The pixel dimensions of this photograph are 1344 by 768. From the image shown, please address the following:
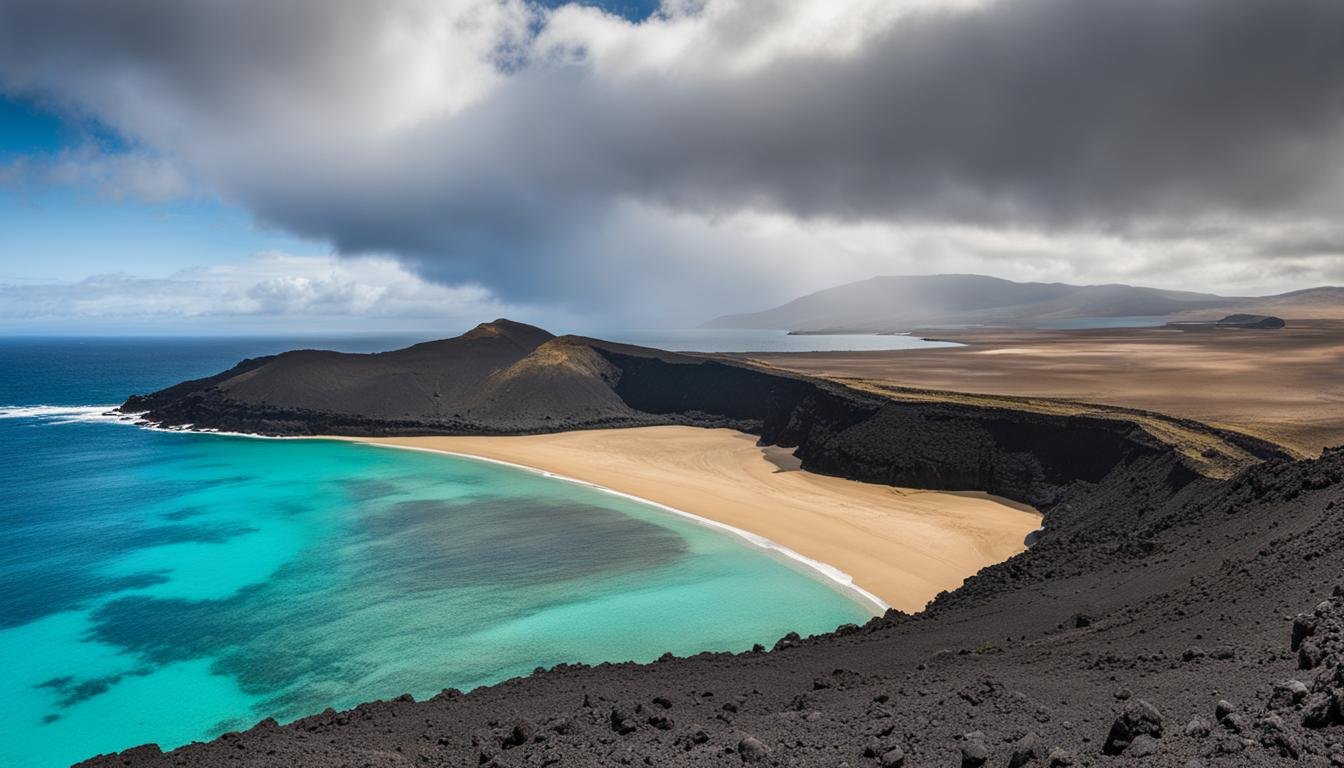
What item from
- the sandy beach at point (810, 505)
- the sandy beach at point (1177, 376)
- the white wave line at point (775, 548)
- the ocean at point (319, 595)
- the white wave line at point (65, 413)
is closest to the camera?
the ocean at point (319, 595)

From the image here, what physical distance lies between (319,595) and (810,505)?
23424 millimetres

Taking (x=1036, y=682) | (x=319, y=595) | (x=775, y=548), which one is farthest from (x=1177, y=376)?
(x=319, y=595)

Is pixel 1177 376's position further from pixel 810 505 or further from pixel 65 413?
pixel 65 413

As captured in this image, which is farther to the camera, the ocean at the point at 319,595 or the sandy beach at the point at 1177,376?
the sandy beach at the point at 1177,376

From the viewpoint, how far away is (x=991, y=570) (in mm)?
21625

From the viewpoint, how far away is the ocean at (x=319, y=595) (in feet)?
57.3

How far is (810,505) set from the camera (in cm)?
3572

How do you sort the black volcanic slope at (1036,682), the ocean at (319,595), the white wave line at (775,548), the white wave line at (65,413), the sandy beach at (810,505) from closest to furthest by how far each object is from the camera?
the black volcanic slope at (1036,682)
the ocean at (319,595)
the white wave line at (775,548)
the sandy beach at (810,505)
the white wave line at (65,413)

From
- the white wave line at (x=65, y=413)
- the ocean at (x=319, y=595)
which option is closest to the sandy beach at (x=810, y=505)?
the ocean at (x=319, y=595)

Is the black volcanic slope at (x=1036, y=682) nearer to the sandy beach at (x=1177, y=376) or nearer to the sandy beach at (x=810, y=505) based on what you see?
the sandy beach at (x=810, y=505)

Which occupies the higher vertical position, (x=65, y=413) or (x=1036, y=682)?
(x=65, y=413)

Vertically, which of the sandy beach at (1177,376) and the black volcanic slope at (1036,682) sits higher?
the sandy beach at (1177,376)

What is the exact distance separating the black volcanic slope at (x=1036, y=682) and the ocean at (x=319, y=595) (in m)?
4.93

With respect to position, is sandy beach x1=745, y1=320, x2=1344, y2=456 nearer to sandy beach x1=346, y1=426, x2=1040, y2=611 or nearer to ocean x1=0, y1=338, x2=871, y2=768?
sandy beach x1=346, y1=426, x2=1040, y2=611
